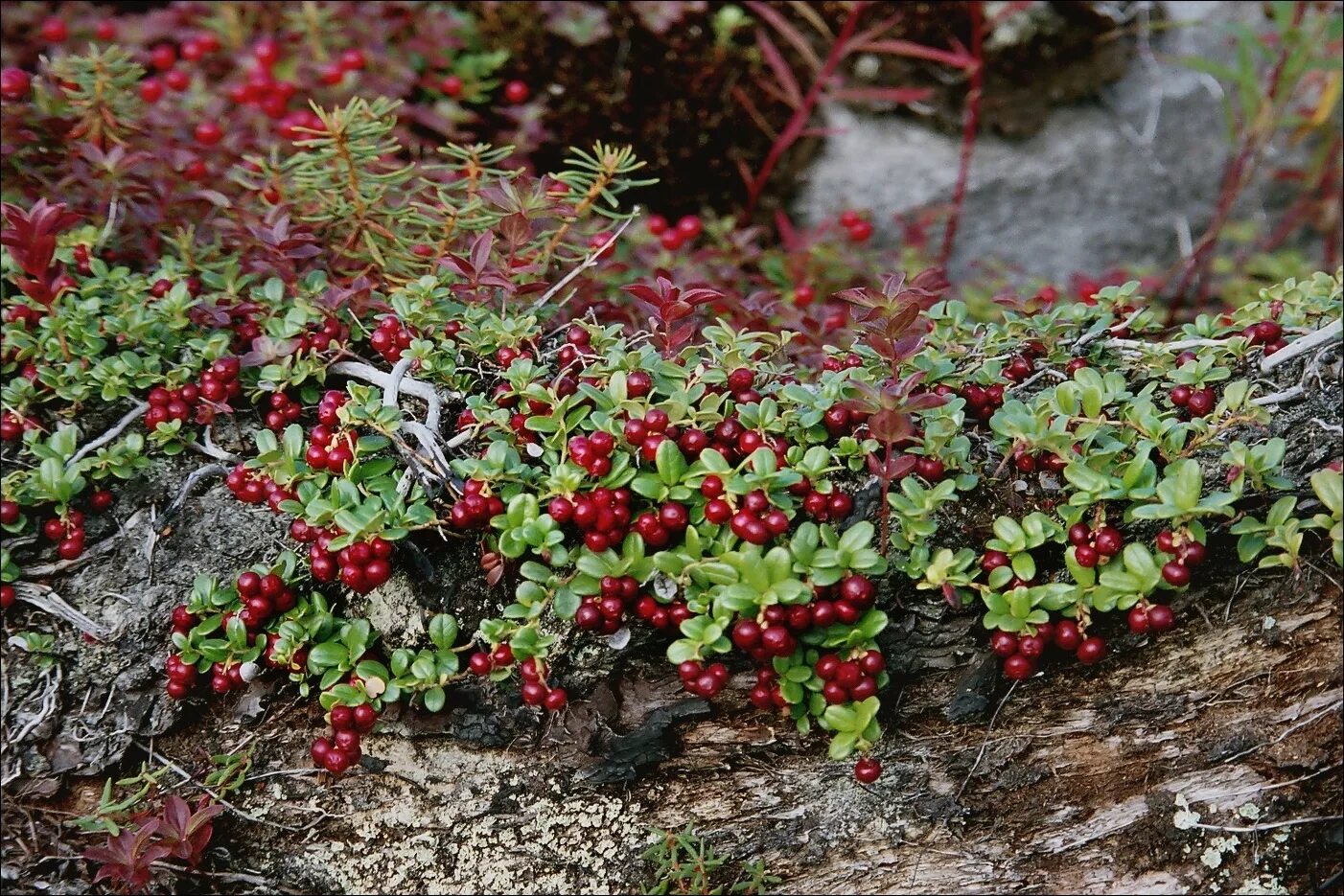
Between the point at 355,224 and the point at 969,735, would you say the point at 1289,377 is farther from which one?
the point at 355,224

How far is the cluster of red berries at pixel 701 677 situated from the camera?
62.1 inches

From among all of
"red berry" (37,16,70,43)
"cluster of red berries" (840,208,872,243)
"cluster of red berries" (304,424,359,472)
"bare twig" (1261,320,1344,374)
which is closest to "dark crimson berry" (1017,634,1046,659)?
"bare twig" (1261,320,1344,374)

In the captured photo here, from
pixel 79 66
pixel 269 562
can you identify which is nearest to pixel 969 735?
pixel 269 562

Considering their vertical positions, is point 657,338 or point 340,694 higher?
point 657,338

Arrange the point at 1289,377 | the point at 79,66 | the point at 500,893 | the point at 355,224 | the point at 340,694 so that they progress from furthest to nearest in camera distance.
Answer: the point at 79,66 → the point at 355,224 → the point at 500,893 → the point at 1289,377 → the point at 340,694

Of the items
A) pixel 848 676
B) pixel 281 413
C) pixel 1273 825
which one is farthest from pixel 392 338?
pixel 1273 825

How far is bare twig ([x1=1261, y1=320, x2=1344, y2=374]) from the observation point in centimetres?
176

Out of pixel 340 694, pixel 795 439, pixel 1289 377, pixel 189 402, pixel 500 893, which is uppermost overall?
pixel 1289 377

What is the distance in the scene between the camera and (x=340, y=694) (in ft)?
5.56

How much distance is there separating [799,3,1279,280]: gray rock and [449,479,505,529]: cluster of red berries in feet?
9.58

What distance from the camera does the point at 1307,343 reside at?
70.0 inches

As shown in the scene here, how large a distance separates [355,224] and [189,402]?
55 centimetres

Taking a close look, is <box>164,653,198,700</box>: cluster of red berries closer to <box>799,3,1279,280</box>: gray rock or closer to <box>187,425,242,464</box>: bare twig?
<box>187,425,242,464</box>: bare twig

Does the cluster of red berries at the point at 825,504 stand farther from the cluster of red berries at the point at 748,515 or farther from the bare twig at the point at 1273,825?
the bare twig at the point at 1273,825
